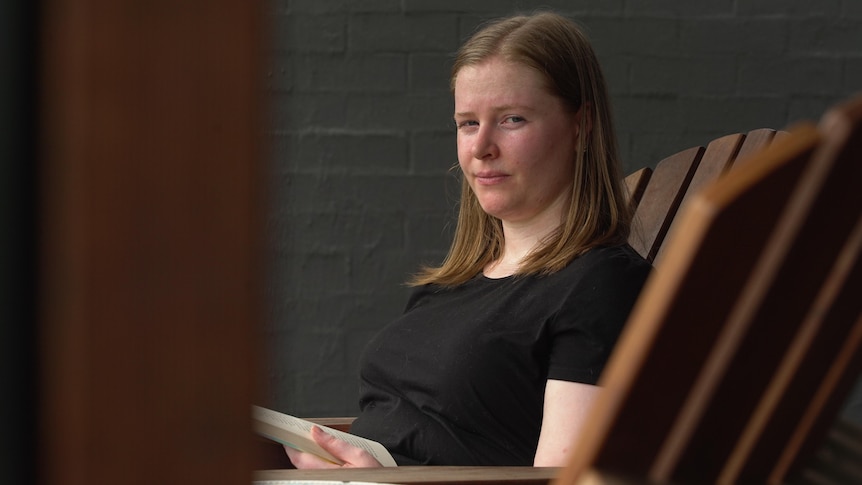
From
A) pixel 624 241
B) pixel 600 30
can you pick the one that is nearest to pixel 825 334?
pixel 624 241

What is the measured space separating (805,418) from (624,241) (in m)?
0.93

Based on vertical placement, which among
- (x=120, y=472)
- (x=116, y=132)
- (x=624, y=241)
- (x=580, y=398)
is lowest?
(x=580, y=398)

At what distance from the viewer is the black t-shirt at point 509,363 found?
55.8 inches

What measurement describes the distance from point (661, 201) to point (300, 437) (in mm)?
936

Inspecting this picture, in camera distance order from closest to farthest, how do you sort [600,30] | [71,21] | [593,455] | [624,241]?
1. [71,21]
2. [593,455]
3. [624,241]
4. [600,30]

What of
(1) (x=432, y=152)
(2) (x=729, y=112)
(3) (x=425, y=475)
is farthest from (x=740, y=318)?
(2) (x=729, y=112)

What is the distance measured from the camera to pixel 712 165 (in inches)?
74.7

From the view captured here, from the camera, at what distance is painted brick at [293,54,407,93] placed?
301 centimetres

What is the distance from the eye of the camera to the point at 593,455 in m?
0.59

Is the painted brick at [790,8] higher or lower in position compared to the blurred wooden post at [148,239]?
higher

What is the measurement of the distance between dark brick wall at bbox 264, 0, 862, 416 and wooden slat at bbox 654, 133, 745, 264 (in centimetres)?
109

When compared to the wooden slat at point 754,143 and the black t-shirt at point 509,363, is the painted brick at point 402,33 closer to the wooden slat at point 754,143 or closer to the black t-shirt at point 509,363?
the wooden slat at point 754,143

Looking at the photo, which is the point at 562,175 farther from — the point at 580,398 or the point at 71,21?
the point at 71,21

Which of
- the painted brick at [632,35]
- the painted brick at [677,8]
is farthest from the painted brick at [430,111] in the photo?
the painted brick at [677,8]
